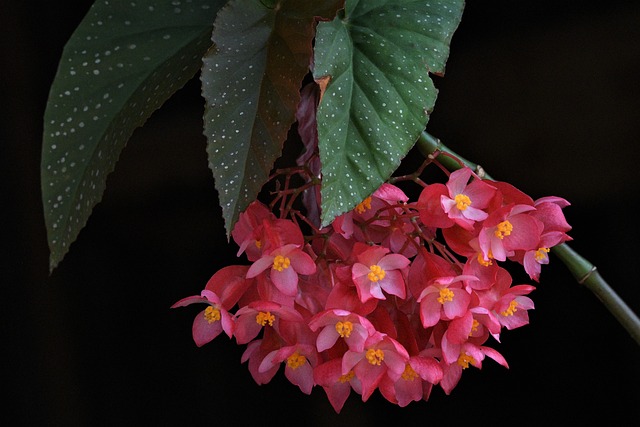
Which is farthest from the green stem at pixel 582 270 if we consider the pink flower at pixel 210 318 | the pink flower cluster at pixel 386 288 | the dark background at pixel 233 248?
the dark background at pixel 233 248

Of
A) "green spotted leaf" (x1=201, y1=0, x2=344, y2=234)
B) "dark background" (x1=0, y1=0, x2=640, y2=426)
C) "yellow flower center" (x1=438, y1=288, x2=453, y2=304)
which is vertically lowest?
"dark background" (x1=0, y1=0, x2=640, y2=426)

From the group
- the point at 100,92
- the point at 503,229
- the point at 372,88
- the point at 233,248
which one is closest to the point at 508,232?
the point at 503,229

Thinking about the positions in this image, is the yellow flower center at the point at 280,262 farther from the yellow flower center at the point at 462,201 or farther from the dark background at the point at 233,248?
the dark background at the point at 233,248

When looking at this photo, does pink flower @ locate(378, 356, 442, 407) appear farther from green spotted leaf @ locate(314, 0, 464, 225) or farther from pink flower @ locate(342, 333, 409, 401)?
green spotted leaf @ locate(314, 0, 464, 225)

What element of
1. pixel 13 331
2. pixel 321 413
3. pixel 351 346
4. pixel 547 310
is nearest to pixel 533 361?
pixel 547 310

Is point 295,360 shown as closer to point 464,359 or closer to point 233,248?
point 464,359

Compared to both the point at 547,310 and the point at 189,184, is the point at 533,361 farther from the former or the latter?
the point at 189,184

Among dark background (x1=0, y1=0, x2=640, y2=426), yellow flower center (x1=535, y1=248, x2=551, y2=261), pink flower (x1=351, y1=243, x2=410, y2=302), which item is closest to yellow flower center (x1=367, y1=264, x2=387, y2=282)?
pink flower (x1=351, y1=243, x2=410, y2=302)
